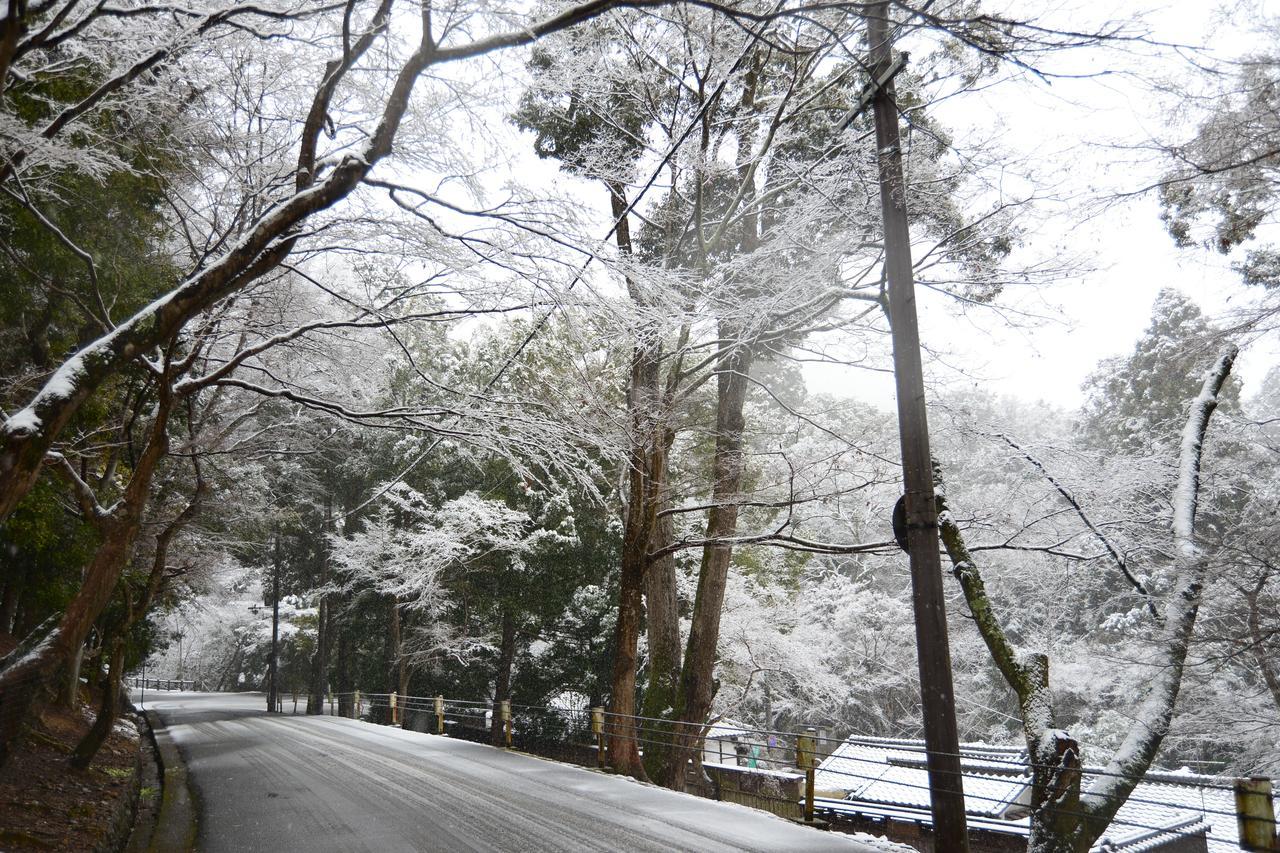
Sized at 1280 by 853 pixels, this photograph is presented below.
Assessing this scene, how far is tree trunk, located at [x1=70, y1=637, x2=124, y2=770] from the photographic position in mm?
8820

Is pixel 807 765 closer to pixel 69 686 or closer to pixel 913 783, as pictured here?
pixel 913 783

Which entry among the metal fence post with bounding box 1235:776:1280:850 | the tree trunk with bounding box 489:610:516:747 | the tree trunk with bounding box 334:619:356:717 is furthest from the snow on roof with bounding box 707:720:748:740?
the tree trunk with bounding box 334:619:356:717

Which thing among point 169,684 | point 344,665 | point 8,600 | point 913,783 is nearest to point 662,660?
point 913,783

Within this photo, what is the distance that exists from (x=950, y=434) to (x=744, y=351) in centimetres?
310

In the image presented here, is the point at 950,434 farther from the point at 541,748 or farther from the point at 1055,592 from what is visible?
the point at 541,748

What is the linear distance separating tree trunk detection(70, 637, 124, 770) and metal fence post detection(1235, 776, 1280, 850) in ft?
36.1

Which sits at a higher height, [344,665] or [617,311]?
[617,311]

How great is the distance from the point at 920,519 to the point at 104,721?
9661 millimetres

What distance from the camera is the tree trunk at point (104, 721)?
8.82 m

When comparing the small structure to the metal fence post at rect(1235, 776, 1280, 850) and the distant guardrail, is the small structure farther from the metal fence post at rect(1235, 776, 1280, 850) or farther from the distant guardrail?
the distant guardrail

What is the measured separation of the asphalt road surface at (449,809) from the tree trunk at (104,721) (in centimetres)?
126

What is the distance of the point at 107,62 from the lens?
6.82m

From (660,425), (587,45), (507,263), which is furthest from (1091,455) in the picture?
(587,45)

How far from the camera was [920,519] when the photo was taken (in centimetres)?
464
